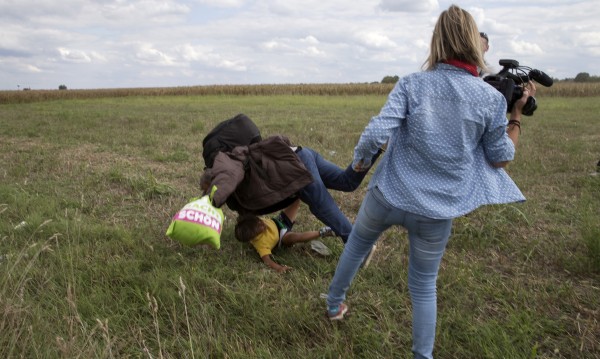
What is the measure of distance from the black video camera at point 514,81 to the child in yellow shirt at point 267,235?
1.78 m

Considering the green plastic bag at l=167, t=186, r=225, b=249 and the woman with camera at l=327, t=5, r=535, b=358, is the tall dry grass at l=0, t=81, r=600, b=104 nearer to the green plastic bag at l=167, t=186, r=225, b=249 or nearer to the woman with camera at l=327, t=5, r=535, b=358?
the green plastic bag at l=167, t=186, r=225, b=249

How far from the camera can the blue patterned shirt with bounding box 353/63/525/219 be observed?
1.95m

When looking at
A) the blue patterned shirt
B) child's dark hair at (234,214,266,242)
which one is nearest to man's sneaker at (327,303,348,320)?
the blue patterned shirt

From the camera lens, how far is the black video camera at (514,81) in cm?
227

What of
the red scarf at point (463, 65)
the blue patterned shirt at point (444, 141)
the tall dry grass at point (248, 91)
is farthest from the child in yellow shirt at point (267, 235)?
the tall dry grass at point (248, 91)

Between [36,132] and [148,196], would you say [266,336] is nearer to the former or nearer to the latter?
[148,196]

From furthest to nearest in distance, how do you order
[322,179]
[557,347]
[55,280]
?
[322,179], [55,280], [557,347]

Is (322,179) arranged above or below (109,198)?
above

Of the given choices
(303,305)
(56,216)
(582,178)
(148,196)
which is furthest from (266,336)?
(582,178)

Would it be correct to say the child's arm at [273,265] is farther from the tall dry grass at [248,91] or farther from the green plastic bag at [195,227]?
the tall dry grass at [248,91]

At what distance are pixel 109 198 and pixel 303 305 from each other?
3117mm

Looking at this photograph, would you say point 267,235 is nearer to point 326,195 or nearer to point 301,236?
point 301,236

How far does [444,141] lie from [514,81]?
0.81 m

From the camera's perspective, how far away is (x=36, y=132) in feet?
32.8
